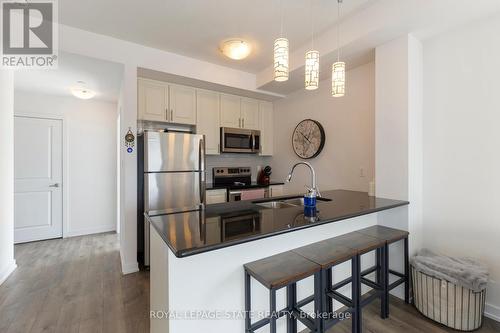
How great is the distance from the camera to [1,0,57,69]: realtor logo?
2.04 meters

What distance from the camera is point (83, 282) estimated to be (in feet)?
8.23

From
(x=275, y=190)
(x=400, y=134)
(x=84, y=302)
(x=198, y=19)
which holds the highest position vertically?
(x=198, y=19)

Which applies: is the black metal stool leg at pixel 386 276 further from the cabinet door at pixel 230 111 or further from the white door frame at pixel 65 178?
the white door frame at pixel 65 178

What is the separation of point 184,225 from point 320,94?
2849 mm

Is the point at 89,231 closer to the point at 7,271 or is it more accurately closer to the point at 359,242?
the point at 7,271

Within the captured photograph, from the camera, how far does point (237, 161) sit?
4164 mm

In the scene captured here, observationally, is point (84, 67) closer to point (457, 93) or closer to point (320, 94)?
point (320, 94)

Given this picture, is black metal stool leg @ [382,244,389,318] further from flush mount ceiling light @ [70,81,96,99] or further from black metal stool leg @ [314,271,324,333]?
flush mount ceiling light @ [70,81,96,99]

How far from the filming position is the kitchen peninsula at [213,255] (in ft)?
3.89

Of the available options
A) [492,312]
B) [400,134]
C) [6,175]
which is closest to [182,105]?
[6,175]

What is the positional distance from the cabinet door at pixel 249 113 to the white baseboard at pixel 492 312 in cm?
340

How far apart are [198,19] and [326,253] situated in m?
2.39

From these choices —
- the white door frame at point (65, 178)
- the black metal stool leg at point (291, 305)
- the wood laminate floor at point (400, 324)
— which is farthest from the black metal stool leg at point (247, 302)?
the white door frame at point (65, 178)

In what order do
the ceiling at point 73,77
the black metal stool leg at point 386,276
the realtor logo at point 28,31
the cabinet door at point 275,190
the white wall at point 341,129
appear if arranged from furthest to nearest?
the cabinet door at point 275,190
the white wall at point 341,129
the ceiling at point 73,77
the realtor logo at point 28,31
the black metal stool leg at point 386,276
